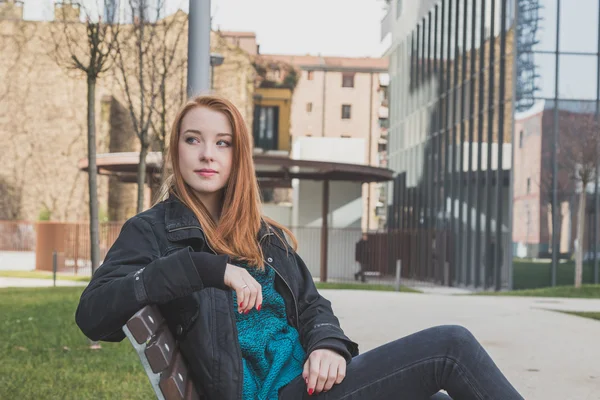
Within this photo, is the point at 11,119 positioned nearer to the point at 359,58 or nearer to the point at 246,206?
the point at 359,58

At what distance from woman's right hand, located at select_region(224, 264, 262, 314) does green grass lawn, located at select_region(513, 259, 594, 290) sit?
20.4 m

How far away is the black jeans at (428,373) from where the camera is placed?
2482mm

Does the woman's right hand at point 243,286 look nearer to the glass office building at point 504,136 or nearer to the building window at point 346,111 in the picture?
the glass office building at point 504,136

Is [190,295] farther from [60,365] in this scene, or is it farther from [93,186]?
[93,186]

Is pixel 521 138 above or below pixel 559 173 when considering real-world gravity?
above

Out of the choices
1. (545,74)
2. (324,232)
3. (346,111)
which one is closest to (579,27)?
(545,74)

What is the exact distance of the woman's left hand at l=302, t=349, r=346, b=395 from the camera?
249cm

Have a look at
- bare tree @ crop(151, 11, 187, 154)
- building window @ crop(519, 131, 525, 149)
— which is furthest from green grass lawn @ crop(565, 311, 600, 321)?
building window @ crop(519, 131, 525, 149)

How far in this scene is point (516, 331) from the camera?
8.49m

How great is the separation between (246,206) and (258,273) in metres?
0.21

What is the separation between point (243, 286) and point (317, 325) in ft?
1.73

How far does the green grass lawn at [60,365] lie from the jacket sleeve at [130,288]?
3018mm

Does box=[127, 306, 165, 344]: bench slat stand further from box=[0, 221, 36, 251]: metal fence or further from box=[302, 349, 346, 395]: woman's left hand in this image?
box=[0, 221, 36, 251]: metal fence

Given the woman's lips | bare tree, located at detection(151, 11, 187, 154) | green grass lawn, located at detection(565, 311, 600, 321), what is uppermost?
bare tree, located at detection(151, 11, 187, 154)
